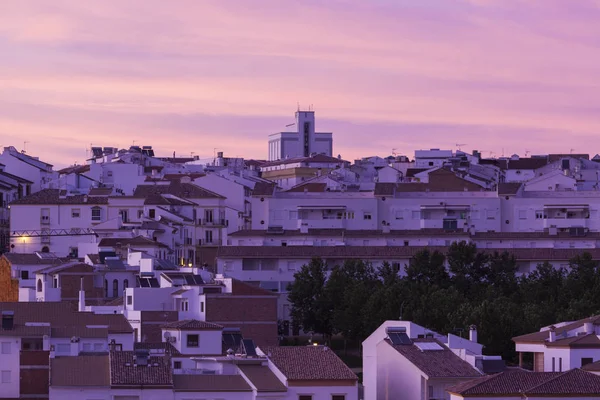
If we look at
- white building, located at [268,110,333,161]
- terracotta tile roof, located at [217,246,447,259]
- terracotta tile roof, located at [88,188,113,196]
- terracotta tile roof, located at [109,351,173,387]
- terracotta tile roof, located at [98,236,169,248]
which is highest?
white building, located at [268,110,333,161]

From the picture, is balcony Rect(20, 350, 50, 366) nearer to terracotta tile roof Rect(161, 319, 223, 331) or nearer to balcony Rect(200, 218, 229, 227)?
terracotta tile roof Rect(161, 319, 223, 331)

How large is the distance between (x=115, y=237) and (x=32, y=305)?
29.1 meters

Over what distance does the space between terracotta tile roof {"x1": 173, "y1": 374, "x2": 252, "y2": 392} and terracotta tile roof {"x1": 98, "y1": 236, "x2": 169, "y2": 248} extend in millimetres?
34920

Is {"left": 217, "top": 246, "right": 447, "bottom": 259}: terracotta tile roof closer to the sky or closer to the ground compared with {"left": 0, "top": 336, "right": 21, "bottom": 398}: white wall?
closer to the sky

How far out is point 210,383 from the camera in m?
63.9

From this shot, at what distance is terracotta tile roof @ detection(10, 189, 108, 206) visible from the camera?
358 ft

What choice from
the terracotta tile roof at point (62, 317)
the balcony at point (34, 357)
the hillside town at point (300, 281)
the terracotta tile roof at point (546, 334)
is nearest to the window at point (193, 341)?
the hillside town at point (300, 281)

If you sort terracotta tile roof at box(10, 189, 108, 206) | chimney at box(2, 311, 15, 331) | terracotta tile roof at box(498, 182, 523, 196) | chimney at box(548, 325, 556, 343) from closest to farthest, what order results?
1. chimney at box(2, 311, 15, 331)
2. chimney at box(548, 325, 556, 343)
3. terracotta tile roof at box(10, 189, 108, 206)
4. terracotta tile roof at box(498, 182, 523, 196)

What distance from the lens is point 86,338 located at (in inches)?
2793

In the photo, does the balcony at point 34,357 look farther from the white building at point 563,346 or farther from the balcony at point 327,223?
the balcony at point 327,223

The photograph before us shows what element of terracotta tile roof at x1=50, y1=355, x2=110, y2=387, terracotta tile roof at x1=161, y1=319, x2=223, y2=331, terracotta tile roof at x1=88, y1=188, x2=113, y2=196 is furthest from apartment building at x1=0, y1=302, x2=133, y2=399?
terracotta tile roof at x1=88, y1=188, x2=113, y2=196

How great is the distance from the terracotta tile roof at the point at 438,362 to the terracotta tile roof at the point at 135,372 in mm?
9324

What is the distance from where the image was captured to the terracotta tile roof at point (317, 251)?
336 feet

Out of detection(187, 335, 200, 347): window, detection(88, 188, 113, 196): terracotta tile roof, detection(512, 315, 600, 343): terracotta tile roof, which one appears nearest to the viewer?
detection(187, 335, 200, 347): window
